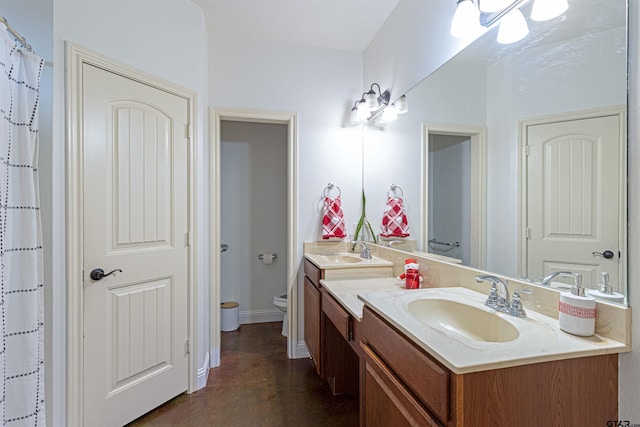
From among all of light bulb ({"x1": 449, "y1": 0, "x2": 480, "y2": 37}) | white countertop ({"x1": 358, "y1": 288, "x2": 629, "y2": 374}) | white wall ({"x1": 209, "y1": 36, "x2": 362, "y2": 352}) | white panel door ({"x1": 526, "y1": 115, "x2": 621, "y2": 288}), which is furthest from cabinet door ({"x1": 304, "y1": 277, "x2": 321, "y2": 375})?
light bulb ({"x1": 449, "y1": 0, "x2": 480, "y2": 37})

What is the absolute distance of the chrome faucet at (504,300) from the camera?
3.32ft

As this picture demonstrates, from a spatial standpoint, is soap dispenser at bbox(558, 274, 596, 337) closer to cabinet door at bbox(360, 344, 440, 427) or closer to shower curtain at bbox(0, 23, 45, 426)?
cabinet door at bbox(360, 344, 440, 427)

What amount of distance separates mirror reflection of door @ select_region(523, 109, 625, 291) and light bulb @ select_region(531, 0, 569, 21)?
37 centimetres

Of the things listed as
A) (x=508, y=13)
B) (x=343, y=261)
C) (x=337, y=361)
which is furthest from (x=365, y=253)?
(x=508, y=13)

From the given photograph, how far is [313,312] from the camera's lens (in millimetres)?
2111

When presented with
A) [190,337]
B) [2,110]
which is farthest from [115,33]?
[190,337]

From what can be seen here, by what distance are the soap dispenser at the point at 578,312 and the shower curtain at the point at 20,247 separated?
188 cm

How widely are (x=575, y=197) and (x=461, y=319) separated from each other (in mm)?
585

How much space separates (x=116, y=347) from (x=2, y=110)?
1247 millimetres

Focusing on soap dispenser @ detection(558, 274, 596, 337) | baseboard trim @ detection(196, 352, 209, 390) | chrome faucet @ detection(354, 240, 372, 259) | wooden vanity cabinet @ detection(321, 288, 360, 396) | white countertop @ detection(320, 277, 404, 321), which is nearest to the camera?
soap dispenser @ detection(558, 274, 596, 337)

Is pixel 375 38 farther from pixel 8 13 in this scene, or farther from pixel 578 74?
pixel 8 13

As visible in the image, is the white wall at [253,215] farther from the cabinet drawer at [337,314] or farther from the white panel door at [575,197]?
the white panel door at [575,197]

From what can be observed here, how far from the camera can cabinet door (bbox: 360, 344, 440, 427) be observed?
83cm

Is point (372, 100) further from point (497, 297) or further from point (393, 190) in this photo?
point (497, 297)
